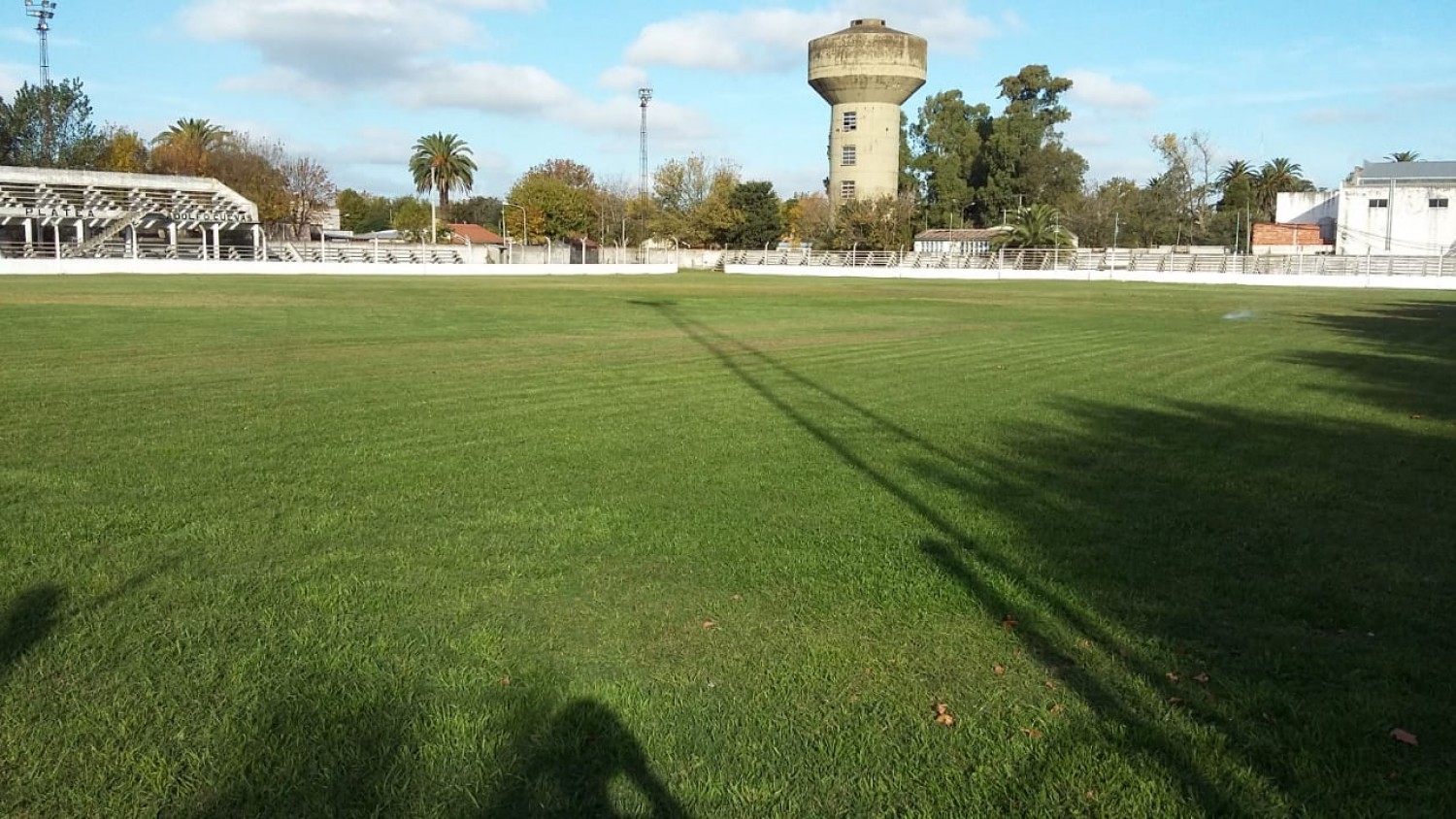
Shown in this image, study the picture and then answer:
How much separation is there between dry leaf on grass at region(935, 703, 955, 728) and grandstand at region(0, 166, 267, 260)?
228ft

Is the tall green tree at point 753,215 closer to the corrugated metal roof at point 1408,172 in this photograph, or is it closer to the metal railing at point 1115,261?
the metal railing at point 1115,261

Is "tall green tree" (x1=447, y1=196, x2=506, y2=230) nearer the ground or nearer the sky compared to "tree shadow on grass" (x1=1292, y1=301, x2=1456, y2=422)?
nearer the sky

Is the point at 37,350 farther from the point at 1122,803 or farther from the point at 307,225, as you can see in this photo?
the point at 307,225

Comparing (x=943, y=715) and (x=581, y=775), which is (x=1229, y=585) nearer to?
(x=943, y=715)

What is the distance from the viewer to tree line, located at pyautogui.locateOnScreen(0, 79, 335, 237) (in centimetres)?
Result: 8794

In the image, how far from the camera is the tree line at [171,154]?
8794 cm

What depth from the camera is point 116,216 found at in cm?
6888

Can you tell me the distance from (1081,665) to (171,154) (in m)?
103

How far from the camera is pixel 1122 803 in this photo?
378cm

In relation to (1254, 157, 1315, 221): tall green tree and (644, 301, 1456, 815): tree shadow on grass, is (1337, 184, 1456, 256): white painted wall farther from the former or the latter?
(644, 301, 1456, 815): tree shadow on grass

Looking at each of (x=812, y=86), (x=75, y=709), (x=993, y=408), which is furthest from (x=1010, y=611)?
(x=812, y=86)

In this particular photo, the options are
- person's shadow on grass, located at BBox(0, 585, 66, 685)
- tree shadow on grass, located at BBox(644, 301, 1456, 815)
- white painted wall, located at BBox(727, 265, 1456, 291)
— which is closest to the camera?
tree shadow on grass, located at BBox(644, 301, 1456, 815)

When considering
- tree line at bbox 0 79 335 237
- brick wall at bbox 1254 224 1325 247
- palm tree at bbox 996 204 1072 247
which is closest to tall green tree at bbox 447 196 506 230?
tree line at bbox 0 79 335 237

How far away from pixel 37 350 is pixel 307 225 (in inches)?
3456
